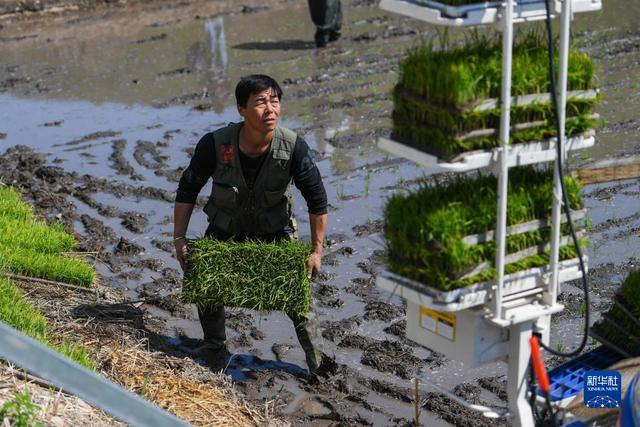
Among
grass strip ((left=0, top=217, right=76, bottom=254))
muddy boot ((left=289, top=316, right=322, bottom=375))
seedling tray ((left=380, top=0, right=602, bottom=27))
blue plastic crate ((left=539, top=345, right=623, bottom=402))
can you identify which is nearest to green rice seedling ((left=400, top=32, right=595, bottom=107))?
seedling tray ((left=380, top=0, right=602, bottom=27))

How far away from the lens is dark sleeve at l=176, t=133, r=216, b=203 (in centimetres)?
596

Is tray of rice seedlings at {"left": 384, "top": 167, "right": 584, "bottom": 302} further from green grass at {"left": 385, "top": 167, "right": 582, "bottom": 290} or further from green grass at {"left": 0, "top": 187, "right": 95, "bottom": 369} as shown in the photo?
green grass at {"left": 0, "top": 187, "right": 95, "bottom": 369}

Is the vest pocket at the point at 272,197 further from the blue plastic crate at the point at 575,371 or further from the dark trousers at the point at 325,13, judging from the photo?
the dark trousers at the point at 325,13

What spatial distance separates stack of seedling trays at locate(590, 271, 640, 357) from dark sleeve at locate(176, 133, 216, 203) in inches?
93.2

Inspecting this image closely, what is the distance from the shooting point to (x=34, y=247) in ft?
24.5

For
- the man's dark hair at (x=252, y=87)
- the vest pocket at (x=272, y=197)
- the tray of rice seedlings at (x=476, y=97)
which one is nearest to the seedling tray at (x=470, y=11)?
the tray of rice seedlings at (x=476, y=97)

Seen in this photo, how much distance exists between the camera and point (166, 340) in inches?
258

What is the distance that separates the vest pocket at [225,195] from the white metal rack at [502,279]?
189cm

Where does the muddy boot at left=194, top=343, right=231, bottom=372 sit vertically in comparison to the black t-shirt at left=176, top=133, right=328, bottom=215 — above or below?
below

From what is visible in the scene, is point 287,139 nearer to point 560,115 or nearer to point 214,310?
point 214,310

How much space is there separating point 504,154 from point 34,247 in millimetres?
4501

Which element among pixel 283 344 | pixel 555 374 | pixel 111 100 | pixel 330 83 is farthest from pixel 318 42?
pixel 555 374

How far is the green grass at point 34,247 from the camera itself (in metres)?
6.99

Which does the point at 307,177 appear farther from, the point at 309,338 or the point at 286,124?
the point at 286,124
